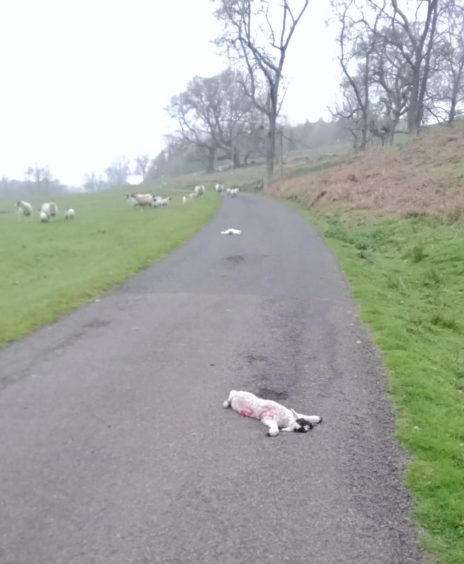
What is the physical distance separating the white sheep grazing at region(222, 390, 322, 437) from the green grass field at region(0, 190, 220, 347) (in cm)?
457

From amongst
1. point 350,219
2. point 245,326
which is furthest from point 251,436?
point 350,219

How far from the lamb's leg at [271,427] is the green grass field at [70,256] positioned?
5.02m

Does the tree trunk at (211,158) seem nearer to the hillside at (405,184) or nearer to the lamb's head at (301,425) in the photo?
the hillside at (405,184)

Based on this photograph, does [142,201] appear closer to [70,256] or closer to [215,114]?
[70,256]

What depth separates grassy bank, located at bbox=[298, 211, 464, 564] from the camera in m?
4.53

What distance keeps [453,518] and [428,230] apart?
14.8 meters

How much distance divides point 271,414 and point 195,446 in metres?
0.92

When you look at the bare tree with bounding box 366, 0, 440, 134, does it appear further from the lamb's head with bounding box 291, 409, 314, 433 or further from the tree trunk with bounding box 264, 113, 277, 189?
the lamb's head with bounding box 291, 409, 314, 433

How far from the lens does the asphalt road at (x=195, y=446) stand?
404cm

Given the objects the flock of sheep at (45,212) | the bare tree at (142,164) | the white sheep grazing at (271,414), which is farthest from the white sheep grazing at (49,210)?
the bare tree at (142,164)

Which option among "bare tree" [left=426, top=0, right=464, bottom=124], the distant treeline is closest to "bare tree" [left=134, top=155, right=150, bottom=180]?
the distant treeline

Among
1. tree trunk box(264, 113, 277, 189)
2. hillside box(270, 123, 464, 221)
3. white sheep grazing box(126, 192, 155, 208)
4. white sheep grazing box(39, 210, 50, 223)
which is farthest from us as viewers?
tree trunk box(264, 113, 277, 189)

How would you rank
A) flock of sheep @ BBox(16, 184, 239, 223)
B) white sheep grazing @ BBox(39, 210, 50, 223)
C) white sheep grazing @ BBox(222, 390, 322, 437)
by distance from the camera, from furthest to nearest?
flock of sheep @ BBox(16, 184, 239, 223) → white sheep grazing @ BBox(39, 210, 50, 223) → white sheep grazing @ BBox(222, 390, 322, 437)

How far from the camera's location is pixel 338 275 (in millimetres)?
13750
